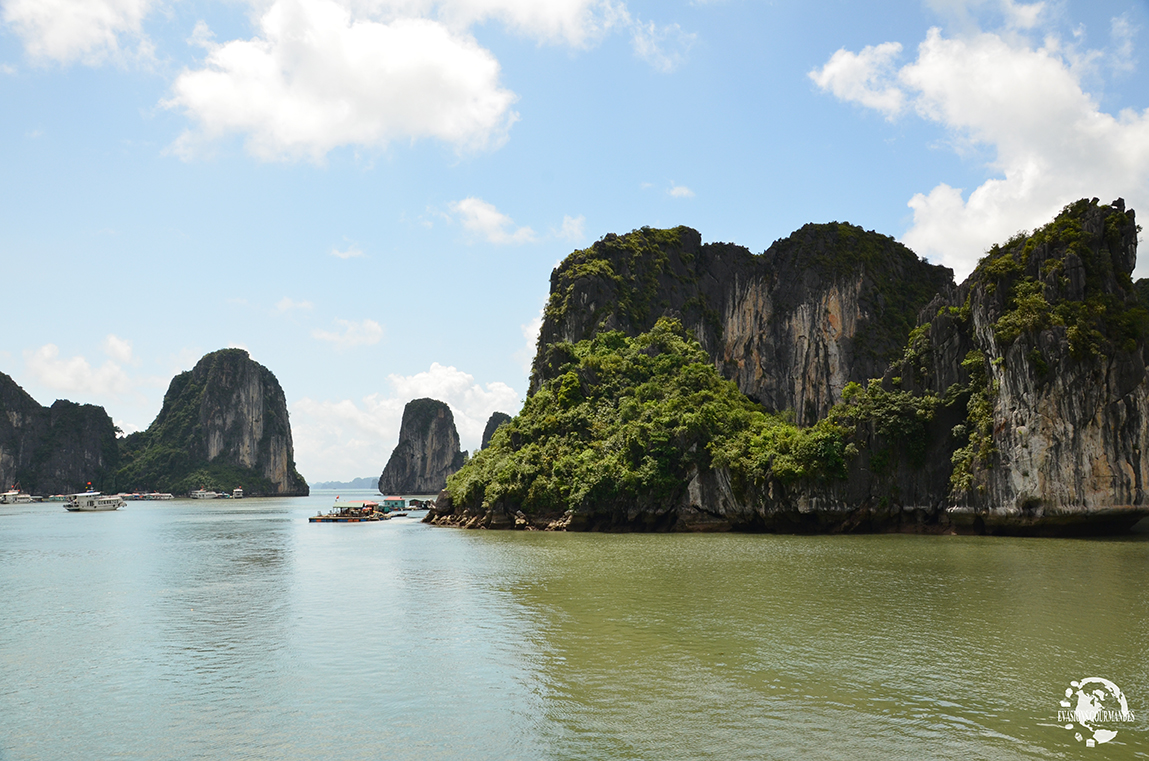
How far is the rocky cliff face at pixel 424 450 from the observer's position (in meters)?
158

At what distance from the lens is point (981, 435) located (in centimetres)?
3506

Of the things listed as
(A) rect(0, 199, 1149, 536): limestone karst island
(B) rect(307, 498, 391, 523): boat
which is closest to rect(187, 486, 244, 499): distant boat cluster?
(B) rect(307, 498, 391, 523): boat

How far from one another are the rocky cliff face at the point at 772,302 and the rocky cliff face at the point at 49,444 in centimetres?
10132

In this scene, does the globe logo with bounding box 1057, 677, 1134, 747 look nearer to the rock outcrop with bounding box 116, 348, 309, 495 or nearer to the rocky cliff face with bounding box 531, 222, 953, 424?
the rocky cliff face with bounding box 531, 222, 953, 424

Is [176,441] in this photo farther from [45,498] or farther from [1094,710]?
[1094,710]

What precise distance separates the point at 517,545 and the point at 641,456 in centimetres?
1114

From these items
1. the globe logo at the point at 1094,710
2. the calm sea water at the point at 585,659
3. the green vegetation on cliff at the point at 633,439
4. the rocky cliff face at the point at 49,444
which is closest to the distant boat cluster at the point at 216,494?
the rocky cliff face at the point at 49,444

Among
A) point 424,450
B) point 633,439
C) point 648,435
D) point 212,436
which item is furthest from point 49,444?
point 648,435

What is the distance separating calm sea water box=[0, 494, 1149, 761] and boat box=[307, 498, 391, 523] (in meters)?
35.8

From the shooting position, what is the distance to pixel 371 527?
55094 mm

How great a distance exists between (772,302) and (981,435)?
119 ft

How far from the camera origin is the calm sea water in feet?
32.6

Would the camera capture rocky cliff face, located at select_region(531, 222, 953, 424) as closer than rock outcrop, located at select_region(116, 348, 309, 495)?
Yes

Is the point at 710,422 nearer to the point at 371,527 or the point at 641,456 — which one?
the point at 641,456
